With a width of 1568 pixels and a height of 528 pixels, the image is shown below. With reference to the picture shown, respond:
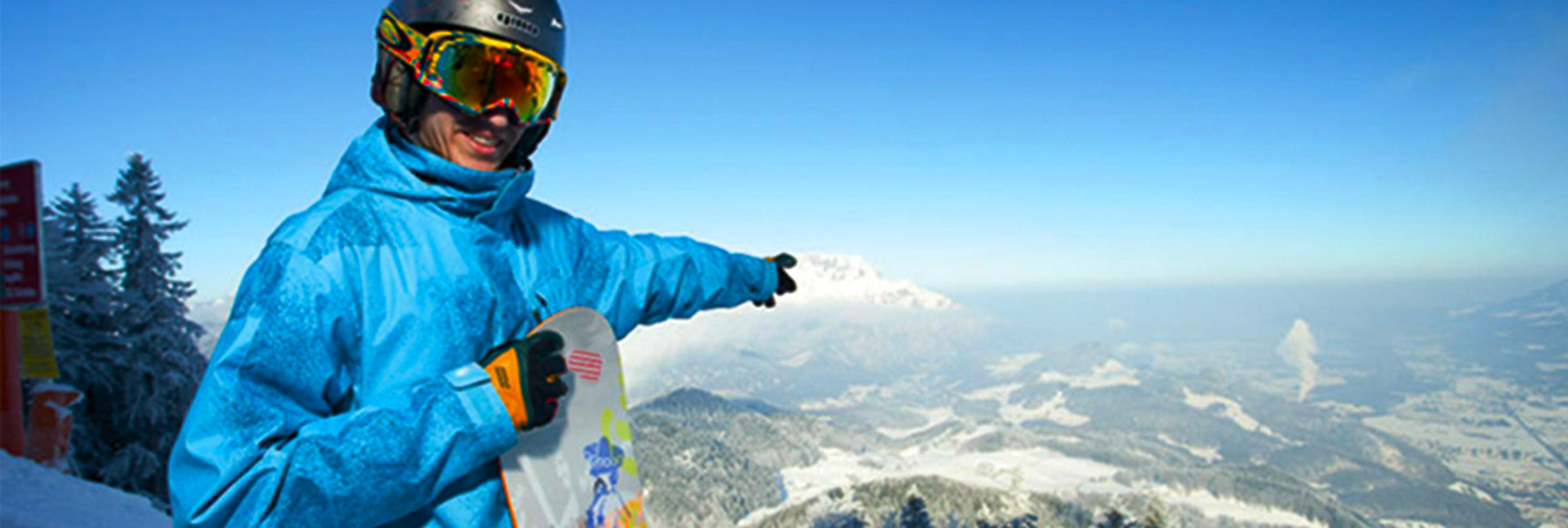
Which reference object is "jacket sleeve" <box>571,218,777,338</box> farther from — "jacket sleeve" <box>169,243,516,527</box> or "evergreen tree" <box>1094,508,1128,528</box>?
"evergreen tree" <box>1094,508,1128,528</box>

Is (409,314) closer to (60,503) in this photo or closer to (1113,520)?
(60,503)

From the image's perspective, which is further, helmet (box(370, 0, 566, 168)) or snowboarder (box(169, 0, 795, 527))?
helmet (box(370, 0, 566, 168))

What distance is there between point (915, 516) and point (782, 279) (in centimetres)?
2285

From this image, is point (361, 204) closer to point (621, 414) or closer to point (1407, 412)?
point (621, 414)

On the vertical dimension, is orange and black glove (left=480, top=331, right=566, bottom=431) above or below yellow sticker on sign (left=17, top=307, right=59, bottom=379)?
above

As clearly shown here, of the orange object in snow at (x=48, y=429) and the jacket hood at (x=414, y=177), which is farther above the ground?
the jacket hood at (x=414, y=177)

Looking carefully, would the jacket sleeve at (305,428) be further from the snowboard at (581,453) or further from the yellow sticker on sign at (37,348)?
the yellow sticker on sign at (37,348)

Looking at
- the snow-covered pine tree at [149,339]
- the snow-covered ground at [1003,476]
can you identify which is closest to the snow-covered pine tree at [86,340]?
the snow-covered pine tree at [149,339]

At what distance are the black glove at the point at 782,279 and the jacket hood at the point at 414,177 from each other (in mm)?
1804

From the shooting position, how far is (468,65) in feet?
6.97

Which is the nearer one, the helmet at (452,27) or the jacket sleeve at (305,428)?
the jacket sleeve at (305,428)

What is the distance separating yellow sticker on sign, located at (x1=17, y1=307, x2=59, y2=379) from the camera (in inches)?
412

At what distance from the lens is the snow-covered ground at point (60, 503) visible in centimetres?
786

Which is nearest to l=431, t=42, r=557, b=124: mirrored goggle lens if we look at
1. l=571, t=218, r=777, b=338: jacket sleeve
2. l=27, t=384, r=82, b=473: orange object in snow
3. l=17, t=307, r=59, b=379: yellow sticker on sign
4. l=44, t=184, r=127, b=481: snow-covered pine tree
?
l=571, t=218, r=777, b=338: jacket sleeve
